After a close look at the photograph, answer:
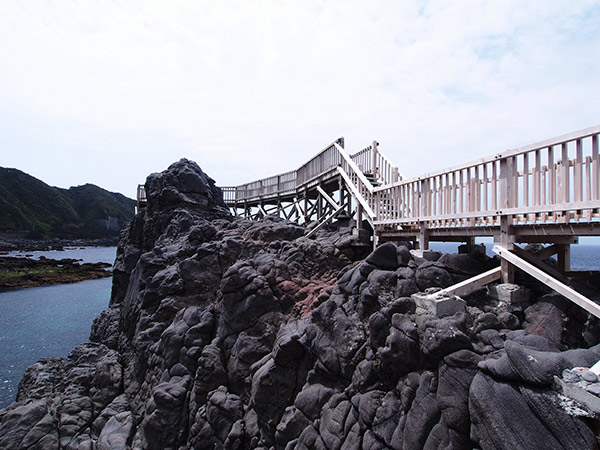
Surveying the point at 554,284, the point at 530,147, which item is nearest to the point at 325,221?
the point at 530,147

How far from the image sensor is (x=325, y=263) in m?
12.1

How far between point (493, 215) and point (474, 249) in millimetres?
2017

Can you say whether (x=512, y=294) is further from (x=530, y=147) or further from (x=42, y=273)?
(x=42, y=273)

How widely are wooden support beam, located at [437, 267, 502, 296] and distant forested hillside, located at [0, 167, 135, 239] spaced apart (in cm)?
17772

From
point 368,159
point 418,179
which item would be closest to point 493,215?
point 418,179

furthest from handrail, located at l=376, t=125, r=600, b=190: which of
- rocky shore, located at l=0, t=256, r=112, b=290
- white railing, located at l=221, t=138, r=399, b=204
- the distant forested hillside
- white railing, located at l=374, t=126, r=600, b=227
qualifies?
the distant forested hillside

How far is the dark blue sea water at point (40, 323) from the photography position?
72.6 ft

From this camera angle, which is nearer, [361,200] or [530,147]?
[530,147]

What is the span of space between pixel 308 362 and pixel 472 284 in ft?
15.6

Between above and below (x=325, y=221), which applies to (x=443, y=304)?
below

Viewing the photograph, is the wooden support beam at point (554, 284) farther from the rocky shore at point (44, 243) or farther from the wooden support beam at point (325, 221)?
the rocky shore at point (44, 243)

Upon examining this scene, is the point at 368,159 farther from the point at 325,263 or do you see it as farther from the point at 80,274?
the point at 80,274

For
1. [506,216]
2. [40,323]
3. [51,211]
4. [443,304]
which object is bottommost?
[40,323]

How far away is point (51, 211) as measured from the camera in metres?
164
